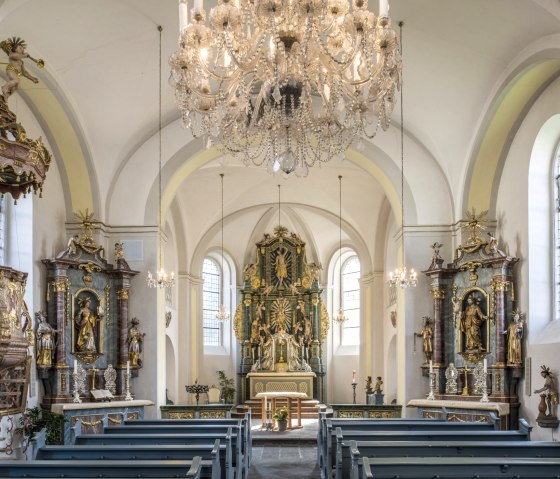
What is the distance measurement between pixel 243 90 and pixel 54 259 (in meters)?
7.17

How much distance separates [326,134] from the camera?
10.6 m

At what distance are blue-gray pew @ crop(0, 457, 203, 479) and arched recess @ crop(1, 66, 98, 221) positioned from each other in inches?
311

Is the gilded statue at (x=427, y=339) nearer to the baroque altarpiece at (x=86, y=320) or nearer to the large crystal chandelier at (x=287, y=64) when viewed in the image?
the baroque altarpiece at (x=86, y=320)

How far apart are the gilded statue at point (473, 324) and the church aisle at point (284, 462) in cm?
376

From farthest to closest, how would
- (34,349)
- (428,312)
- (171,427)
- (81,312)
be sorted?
(428,312) → (81,312) → (34,349) → (171,427)

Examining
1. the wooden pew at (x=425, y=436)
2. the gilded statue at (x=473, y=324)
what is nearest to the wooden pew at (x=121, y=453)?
the wooden pew at (x=425, y=436)

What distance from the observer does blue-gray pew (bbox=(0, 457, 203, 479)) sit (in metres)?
7.88

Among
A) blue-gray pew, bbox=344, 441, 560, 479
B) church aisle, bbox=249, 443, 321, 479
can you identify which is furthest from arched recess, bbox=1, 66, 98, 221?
blue-gray pew, bbox=344, 441, 560, 479

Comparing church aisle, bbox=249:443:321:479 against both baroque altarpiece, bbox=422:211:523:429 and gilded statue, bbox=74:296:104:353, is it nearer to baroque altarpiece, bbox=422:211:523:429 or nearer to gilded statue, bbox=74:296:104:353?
baroque altarpiece, bbox=422:211:523:429

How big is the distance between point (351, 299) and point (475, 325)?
11.5 metres

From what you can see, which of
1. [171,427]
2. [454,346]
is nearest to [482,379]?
[454,346]

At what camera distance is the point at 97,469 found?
26.0 ft

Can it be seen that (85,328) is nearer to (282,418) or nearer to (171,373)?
(282,418)

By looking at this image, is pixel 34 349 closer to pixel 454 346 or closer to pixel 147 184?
pixel 147 184
